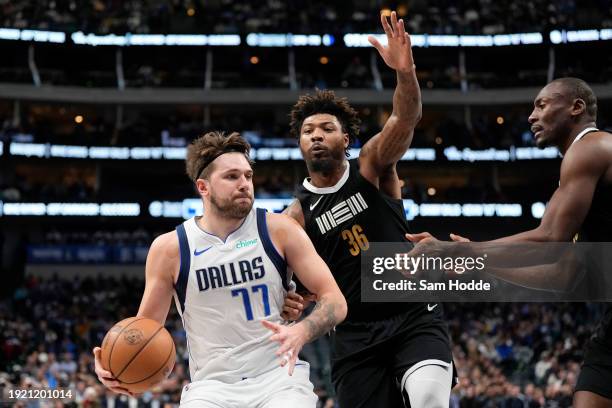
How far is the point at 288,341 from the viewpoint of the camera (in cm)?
490

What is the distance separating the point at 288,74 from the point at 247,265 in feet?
108

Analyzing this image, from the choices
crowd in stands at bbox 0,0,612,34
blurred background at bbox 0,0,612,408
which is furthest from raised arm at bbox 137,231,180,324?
crowd in stands at bbox 0,0,612,34

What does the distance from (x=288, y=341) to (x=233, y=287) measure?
2.78 feet

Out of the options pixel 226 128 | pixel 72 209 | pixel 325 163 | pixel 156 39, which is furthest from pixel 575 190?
pixel 156 39

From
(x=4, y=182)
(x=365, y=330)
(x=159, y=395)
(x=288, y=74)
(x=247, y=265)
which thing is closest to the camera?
(x=247, y=265)

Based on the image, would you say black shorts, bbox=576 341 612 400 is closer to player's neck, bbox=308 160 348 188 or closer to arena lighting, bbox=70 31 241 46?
player's neck, bbox=308 160 348 188

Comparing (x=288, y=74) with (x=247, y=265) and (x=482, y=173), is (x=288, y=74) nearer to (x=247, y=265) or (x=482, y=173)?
(x=482, y=173)

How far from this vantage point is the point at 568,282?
18.9 ft

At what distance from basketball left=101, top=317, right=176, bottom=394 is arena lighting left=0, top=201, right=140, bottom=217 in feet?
90.6

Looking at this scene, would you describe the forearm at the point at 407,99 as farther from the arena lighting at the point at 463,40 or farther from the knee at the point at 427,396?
the arena lighting at the point at 463,40

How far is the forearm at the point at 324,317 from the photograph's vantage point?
5.15 metres

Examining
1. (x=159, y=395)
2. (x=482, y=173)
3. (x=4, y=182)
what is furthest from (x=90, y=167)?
(x=159, y=395)

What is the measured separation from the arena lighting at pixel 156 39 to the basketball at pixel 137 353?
31.4 meters

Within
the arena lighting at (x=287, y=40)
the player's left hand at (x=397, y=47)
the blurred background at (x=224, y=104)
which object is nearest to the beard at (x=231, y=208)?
the player's left hand at (x=397, y=47)
